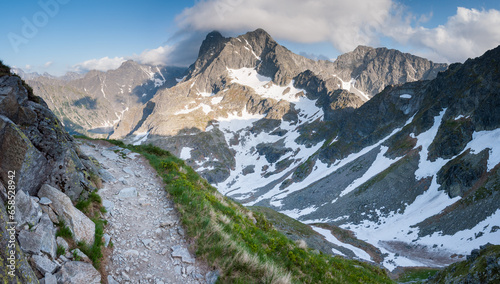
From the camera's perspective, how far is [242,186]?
17188 centimetres

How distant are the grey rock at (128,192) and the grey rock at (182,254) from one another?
467 cm

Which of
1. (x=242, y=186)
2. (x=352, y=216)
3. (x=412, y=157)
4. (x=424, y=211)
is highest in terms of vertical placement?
(x=412, y=157)

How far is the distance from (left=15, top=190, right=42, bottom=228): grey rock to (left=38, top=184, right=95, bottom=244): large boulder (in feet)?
2.45

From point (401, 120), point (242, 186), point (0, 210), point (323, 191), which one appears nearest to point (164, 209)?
point (0, 210)

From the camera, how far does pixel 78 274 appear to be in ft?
17.1

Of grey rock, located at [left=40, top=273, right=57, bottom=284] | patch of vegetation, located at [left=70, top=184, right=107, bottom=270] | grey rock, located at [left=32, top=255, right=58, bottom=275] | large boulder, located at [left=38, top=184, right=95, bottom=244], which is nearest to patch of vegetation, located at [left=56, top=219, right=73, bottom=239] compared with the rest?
large boulder, located at [left=38, top=184, right=95, bottom=244]

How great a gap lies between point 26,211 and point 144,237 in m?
3.41

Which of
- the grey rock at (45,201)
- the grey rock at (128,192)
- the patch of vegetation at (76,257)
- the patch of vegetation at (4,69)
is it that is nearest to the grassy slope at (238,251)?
the grey rock at (128,192)

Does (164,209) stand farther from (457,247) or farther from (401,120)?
(401,120)

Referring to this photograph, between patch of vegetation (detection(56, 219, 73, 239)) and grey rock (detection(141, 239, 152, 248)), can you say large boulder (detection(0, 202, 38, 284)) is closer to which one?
patch of vegetation (detection(56, 219, 73, 239))

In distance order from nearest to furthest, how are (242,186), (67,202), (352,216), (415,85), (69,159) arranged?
(67,202) < (69,159) < (352,216) < (415,85) < (242,186)

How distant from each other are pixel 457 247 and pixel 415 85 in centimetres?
10861

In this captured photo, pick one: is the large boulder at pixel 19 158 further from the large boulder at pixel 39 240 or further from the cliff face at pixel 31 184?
the large boulder at pixel 39 240

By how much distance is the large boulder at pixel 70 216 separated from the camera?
6.41m
